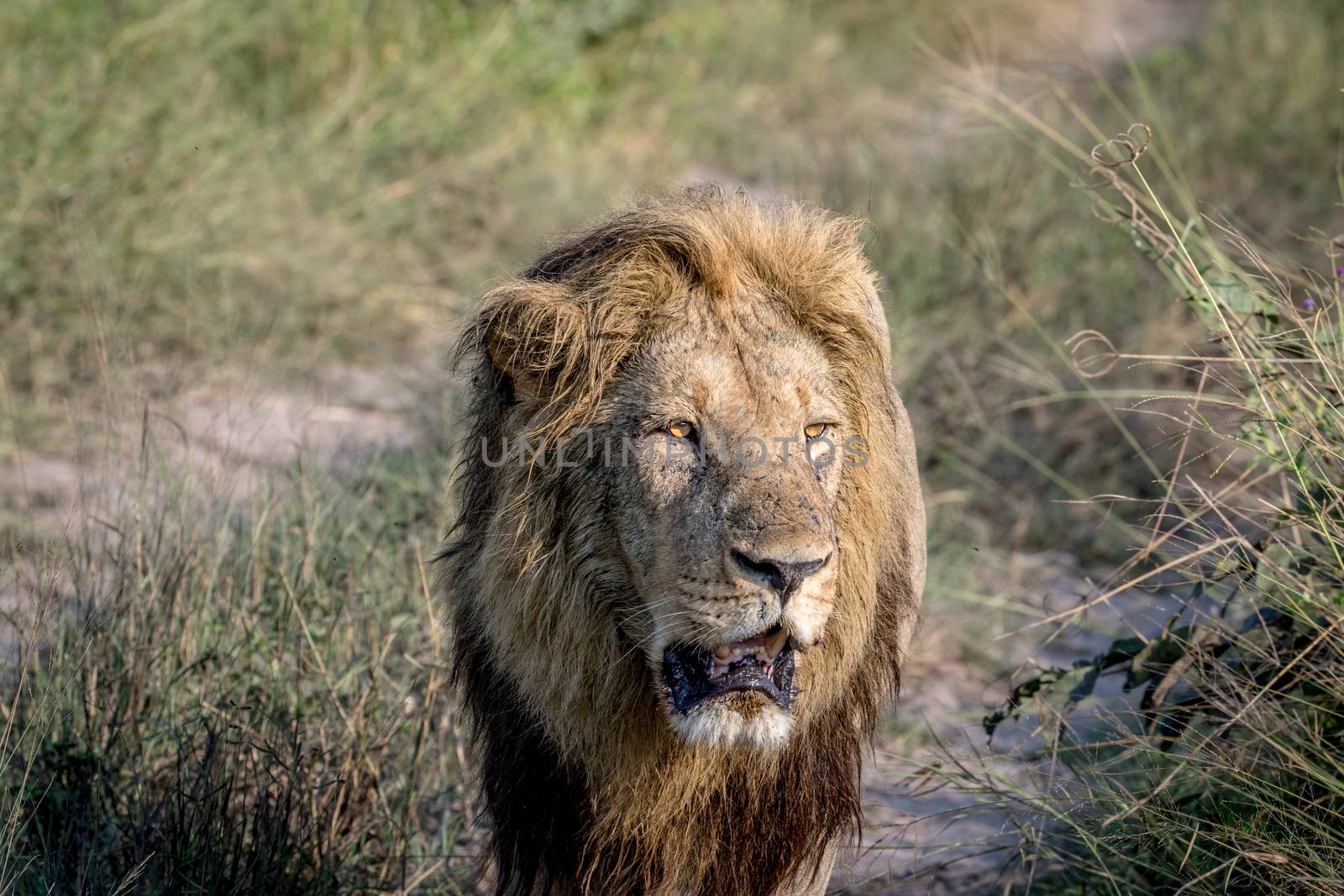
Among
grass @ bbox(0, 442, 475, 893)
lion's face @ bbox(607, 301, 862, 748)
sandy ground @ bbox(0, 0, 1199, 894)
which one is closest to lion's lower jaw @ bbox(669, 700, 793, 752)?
lion's face @ bbox(607, 301, 862, 748)

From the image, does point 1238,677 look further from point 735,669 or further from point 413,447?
point 413,447

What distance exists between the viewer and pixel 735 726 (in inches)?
91.1

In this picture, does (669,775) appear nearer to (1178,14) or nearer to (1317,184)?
(1317,184)

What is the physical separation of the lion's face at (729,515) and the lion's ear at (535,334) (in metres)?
0.12

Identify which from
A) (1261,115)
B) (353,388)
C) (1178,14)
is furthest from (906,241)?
(1178,14)

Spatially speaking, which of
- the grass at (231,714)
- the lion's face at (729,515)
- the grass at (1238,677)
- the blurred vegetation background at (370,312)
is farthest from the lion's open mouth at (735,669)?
the grass at (231,714)

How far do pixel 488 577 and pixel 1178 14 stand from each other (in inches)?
517

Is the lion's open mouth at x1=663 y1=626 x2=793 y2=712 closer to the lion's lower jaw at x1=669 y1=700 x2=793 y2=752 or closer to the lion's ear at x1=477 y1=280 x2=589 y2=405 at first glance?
the lion's lower jaw at x1=669 y1=700 x2=793 y2=752

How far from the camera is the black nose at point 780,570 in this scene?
2.22 meters

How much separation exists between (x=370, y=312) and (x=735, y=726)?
4.83m

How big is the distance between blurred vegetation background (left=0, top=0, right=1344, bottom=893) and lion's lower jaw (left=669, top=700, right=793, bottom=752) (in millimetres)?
845

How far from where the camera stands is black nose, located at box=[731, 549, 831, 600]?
87.4 inches

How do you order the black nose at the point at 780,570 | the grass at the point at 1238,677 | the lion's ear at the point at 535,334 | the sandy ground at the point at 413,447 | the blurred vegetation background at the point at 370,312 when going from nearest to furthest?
the black nose at the point at 780,570 < the lion's ear at the point at 535,334 < the grass at the point at 1238,677 < the blurred vegetation background at the point at 370,312 < the sandy ground at the point at 413,447

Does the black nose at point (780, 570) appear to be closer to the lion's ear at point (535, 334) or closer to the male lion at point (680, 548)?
the male lion at point (680, 548)
